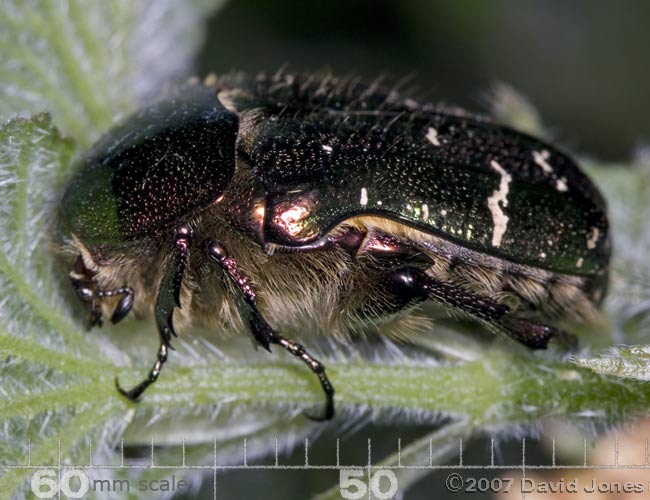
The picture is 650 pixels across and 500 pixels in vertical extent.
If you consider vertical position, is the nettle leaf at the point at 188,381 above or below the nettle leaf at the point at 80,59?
below

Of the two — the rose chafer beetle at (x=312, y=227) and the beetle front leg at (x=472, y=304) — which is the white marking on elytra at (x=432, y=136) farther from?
the beetle front leg at (x=472, y=304)

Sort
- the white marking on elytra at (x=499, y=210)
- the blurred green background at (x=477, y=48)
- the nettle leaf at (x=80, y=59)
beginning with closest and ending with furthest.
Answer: the white marking on elytra at (x=499, y=210), the nettle leaf at (x=80, y=59), the blurred green background at (x=477, y=48)

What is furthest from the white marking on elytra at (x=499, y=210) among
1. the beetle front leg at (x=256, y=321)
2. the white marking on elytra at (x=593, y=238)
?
the beetle front leg at (x=256, y=321)

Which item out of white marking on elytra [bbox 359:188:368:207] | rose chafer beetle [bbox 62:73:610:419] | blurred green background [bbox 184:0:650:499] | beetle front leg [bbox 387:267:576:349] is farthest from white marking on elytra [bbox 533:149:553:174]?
blurred green background [bbox 184:0:650:499]

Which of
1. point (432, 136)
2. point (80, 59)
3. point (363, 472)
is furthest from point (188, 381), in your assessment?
point (80, 59)

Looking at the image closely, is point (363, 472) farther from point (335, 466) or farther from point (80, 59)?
point (80, 59)

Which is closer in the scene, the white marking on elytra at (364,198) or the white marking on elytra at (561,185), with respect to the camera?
the white marking on elytra at (364,198)

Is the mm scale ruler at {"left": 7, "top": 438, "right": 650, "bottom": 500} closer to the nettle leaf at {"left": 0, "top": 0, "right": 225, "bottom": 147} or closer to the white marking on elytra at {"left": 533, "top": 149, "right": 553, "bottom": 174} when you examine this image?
the white marking on elytra at {"left": 533, "top": 149, "right": 553, "bottom": 174}
